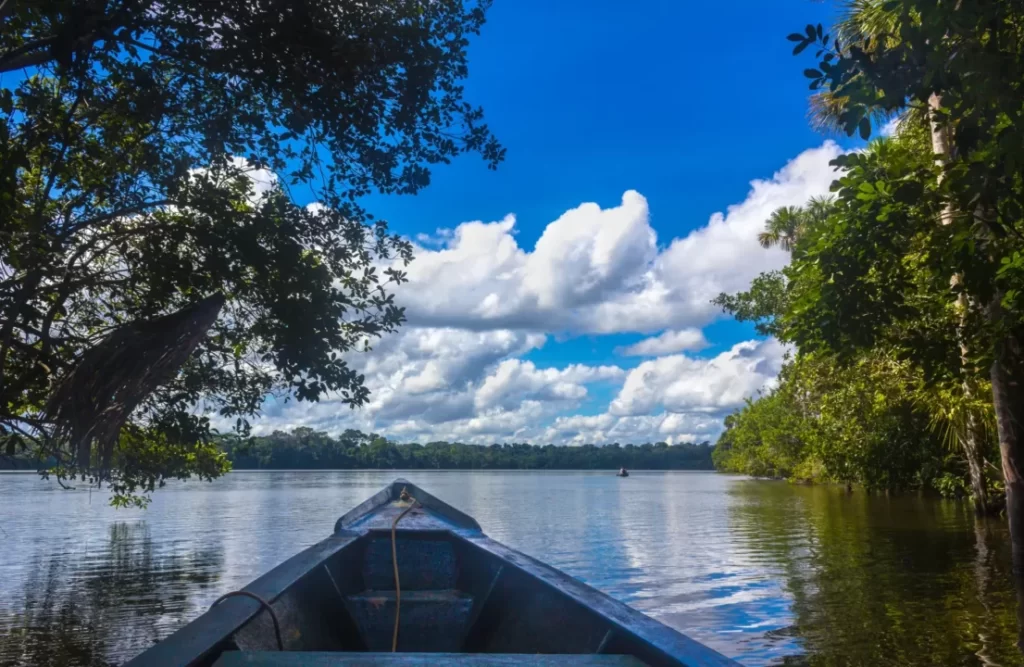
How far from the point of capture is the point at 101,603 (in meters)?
12.7

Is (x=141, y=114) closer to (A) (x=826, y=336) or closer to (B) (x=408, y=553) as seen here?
(B) (x=408, y=553)

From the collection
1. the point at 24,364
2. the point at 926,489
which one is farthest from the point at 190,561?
the point at 926,489

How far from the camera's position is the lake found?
364 inches

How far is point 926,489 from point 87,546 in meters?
33.9

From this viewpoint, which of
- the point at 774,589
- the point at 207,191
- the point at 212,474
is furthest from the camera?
the point at 212,474

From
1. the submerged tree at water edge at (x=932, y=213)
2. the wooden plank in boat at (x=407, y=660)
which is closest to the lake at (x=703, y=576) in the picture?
the submerged tree at water edge at (x=932, y=213)

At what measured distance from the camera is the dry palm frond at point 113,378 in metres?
6.57

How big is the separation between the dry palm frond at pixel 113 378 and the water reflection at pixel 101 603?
3.84 metres

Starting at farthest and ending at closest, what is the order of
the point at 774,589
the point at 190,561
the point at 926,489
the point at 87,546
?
the point at 926,489 < the point at 87,546 < the point at 190,561 < the point at 774,589

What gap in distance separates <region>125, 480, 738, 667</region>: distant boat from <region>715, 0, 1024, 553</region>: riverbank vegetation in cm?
320

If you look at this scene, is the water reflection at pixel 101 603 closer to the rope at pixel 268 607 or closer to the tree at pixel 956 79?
the rope at pixel 268 607


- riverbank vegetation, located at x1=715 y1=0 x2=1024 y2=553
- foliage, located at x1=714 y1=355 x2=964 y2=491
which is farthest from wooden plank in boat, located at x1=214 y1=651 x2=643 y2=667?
foliage, located at x1=714 y1=355 x2=964 y2=491

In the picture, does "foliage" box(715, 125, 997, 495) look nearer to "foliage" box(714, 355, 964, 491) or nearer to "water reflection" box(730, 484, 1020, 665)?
"foliage" box(714, 355, 964, 491)

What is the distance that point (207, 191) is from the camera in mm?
7359
